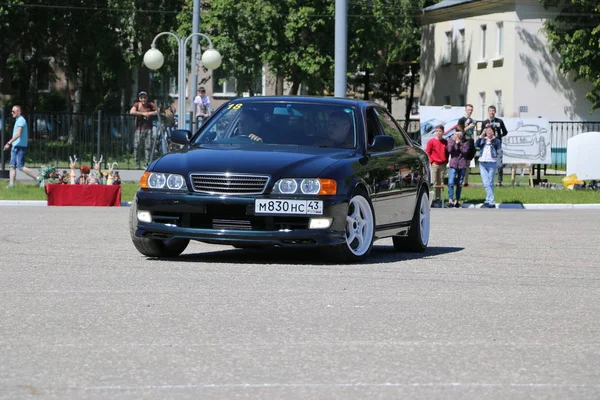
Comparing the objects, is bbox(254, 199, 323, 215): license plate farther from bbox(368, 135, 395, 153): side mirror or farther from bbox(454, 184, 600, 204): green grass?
bbox(454, 184, 600, 204): green grass

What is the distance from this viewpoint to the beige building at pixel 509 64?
58688mm

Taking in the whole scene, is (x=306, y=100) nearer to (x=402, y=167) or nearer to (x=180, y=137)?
(x=402, y=167)

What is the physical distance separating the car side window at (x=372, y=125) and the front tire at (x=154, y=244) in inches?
82.3

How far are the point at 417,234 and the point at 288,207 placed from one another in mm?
2752

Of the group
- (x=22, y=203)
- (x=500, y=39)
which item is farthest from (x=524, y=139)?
(x=500, y=39)

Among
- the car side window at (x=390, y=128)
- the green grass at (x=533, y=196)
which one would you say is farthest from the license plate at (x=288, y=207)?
the green grass at (x=533, y=196)

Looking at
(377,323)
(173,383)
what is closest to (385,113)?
(377,323)

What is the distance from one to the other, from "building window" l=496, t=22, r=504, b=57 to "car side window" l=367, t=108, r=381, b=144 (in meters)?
46.2

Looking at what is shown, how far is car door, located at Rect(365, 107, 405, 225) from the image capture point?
541 inches

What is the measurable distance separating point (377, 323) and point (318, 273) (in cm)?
328

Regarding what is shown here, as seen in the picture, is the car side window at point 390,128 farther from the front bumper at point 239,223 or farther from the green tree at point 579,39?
the green tree at point 579,39

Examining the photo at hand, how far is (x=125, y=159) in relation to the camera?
34.4 meters

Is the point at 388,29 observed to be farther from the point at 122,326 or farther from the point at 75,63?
the point at 122,326

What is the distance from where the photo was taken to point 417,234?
15.1 metres
